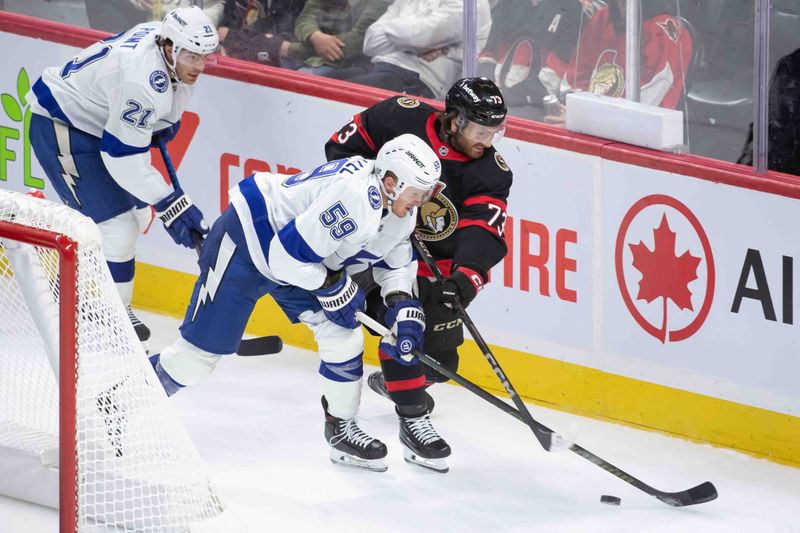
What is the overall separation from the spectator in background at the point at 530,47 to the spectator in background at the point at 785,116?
2.18 ft

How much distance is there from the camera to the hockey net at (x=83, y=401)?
353 cm

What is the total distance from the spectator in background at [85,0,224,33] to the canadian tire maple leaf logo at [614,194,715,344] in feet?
6.12

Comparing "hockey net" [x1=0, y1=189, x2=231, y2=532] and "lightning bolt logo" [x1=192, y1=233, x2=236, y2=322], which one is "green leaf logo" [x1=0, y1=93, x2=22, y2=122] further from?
"lightning bolt logo" [x1=192, y1=233, x2=236, y2=322]

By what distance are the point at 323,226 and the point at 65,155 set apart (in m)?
1.46

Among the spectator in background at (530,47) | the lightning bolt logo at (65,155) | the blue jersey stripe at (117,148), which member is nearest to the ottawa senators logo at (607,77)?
the spectator in background at (530,47)

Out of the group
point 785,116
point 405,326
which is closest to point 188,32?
point 405,326

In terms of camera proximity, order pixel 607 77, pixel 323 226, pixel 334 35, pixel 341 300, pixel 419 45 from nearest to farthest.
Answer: pixel 323 226, pixel 341 300, pixel 607 77, pixel 419 45, pixel 334 35

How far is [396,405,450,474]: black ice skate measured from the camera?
4562 mm

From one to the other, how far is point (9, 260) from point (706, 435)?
217cm

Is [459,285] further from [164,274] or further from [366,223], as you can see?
[164,274]

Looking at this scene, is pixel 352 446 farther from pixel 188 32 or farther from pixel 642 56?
pixel 642 56

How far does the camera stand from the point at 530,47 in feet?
16.7

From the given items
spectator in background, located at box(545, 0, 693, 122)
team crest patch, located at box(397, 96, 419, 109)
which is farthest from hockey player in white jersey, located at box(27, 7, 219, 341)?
spectator in background, located at box(545, 0, 693, 122)

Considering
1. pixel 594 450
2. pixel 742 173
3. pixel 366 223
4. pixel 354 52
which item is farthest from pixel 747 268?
pixel 354 52
